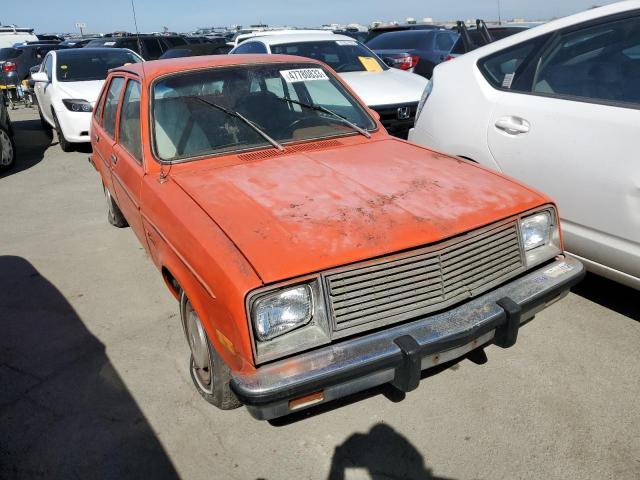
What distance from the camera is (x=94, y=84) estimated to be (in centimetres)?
818

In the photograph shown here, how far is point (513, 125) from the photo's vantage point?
329cm

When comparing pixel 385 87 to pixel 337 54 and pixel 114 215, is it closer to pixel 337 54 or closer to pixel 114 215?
pixel 337 54

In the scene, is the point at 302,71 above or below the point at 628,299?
above

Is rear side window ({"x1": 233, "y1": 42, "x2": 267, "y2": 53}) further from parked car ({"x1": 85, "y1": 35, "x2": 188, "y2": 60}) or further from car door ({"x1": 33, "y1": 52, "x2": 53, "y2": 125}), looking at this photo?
parked car ({"x1": 85, "y1": 35, "x2": 188, "y2": 60})

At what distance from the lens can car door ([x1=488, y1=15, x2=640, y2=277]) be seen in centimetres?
273

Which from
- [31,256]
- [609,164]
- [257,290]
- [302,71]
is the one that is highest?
[302,71]

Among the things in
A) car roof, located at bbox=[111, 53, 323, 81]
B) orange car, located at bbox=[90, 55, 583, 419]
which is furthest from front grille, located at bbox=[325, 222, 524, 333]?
car roof, located at bbox=[111, 53, 323, 81]

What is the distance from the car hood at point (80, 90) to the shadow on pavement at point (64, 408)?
205 inches

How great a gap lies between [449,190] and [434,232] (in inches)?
18.8

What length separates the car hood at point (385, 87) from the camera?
662 centimetres

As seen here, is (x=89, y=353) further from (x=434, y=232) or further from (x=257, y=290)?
(x=434, y=232)

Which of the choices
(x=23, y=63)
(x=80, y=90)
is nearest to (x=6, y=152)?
(x=80, y=90)

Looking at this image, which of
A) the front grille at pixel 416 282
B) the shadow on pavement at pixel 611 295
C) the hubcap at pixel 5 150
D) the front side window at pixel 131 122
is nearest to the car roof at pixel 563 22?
the front grille at pixel 416 282

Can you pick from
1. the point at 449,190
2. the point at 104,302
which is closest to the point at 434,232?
the point at 449,190
